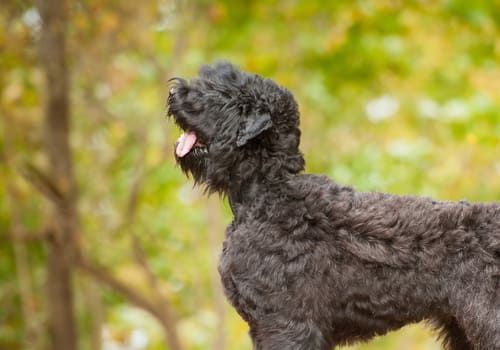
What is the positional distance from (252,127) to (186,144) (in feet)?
1.06

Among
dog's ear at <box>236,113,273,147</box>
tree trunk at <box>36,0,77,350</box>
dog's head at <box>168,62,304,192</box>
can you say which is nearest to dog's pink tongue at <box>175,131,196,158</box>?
dog's head at <box>168,62,304,192</box>

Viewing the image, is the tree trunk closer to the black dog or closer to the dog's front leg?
the black dog

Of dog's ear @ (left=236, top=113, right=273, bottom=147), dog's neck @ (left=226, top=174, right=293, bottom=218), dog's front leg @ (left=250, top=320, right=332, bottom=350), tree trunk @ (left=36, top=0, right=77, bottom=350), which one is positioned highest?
tree trunk @ (left=36, top=0, right=77, bottom=350)

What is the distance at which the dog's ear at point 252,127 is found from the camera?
4.01 metres

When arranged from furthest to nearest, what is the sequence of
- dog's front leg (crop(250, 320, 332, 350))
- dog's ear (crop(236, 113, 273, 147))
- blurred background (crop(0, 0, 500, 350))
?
1. blurred background (crop(0, 0, 500, 350))
2. dog's ear (crop(236, 113, 273, 147))
3. dog's front leg (crop(250, 320, 332, 350))

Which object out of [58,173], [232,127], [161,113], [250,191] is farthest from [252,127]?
[161,113]

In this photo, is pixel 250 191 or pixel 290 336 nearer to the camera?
pixel 290 336

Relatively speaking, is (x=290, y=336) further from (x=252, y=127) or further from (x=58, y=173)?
(x=58, y=173)

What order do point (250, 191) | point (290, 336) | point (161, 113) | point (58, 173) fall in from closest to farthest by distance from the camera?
point (290, 336)
point (250, 191)
point (58, 173)
point (161, 113)

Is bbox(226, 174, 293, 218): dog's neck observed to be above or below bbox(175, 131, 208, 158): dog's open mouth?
below

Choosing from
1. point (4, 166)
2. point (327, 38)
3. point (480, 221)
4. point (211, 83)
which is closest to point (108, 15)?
point (4, 166)

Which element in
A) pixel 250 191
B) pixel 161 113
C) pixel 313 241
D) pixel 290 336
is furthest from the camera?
pixel 161 113

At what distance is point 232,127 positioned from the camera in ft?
13.3

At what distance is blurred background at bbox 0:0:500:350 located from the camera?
425 inches
